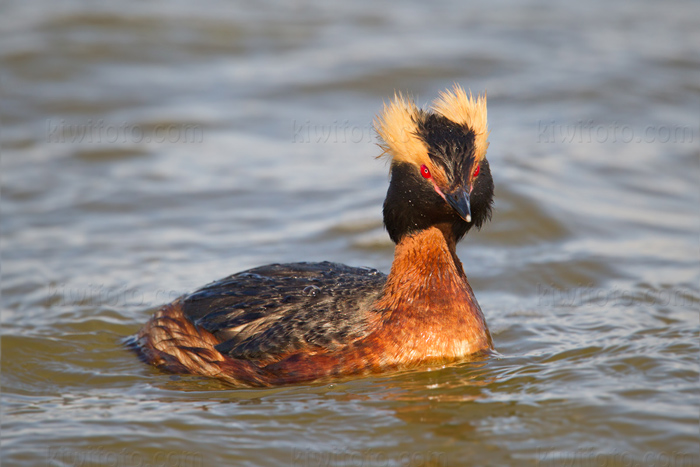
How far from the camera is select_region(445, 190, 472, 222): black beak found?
294 inches

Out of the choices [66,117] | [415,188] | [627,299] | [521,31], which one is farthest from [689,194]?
[66,117]

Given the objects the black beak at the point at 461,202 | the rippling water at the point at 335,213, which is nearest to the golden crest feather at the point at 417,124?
the black beak at the point at 461,202

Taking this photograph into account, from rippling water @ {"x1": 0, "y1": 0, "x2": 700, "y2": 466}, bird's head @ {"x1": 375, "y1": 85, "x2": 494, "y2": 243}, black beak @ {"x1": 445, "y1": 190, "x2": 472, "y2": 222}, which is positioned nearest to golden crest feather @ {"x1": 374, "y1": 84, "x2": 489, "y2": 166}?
bird's head @ {"x1": 375, "y1": 85, "x2": 494, "y2": 243}

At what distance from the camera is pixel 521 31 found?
20453mm

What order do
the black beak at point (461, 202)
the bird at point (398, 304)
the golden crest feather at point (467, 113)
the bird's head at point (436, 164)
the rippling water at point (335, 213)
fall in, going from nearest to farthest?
the rippling water at point (335, 213) → the black beak at point (461, 202) → the bird's head at point (436, 164) → the bird at point (398, 304) → the golden crest feather at point (467, 113)

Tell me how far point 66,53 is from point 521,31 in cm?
1033

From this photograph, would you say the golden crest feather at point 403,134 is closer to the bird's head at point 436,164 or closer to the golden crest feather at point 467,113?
the bird's head at point 436,164

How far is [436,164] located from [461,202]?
1.43 feet

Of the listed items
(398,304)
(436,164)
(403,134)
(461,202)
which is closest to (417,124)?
(403,134)

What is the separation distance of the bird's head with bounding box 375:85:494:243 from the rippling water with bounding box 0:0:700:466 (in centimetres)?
146

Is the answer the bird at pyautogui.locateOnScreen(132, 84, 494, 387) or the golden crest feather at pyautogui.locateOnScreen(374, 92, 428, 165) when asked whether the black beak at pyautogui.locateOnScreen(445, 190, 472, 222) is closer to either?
the bird at pyautogui.locateOnScreen(132, 84, 494, 387)

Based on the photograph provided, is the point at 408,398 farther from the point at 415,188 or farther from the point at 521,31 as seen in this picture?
the point at 521,31

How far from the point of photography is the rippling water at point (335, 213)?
290 inches

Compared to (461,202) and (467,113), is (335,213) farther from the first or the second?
(461,202)
